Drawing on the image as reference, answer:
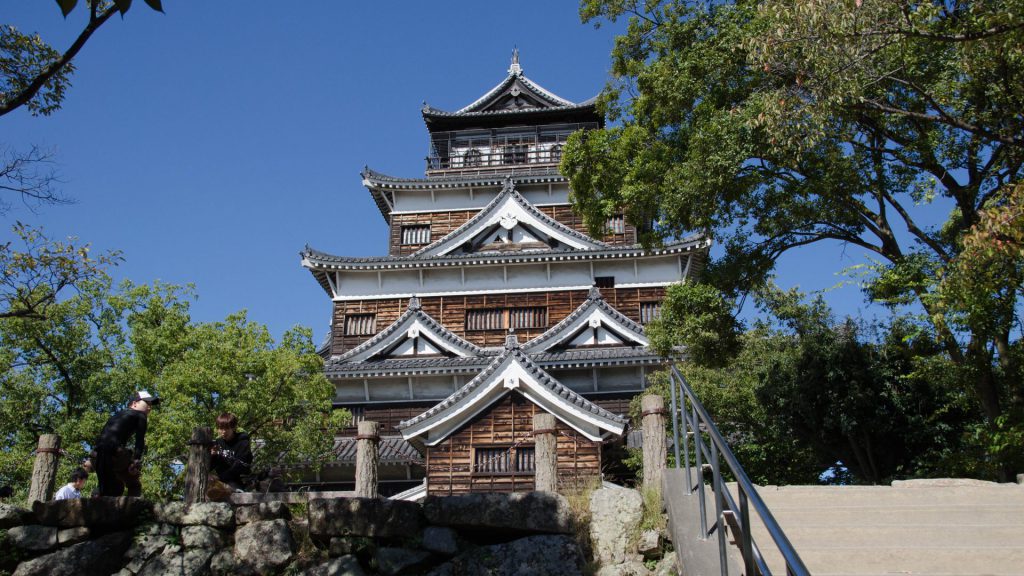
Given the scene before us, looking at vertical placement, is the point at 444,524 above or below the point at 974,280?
below

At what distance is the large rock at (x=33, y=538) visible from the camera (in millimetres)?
7406

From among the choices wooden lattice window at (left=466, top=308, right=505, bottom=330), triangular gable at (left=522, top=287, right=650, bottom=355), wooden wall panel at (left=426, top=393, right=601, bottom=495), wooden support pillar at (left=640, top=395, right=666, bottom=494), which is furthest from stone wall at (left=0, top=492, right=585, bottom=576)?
wooden lattice window at (left=466, top=308, right=505, bottom=330)

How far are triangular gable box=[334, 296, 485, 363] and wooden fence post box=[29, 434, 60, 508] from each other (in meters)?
17.1

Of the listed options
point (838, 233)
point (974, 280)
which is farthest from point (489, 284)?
point (974, 280)

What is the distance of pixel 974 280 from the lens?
Answer: 9.02 m

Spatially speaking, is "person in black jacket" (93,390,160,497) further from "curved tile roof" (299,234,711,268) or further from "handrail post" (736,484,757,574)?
"curved tile roof" (299,234,711,268)

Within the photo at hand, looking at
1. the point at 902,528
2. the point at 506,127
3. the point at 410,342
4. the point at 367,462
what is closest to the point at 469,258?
the point at 410,342

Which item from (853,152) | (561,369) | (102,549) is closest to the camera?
(102,549)

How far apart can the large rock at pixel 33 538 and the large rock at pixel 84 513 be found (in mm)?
77

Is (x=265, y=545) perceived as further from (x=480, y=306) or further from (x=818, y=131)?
(x=480, y=306)

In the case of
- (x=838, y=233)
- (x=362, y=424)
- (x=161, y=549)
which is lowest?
(x=161, y=549)

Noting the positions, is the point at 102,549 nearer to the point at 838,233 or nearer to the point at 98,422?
the point at 838,233

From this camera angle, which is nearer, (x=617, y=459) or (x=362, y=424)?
(x=362, y=424)

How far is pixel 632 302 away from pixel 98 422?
54.4 ft
